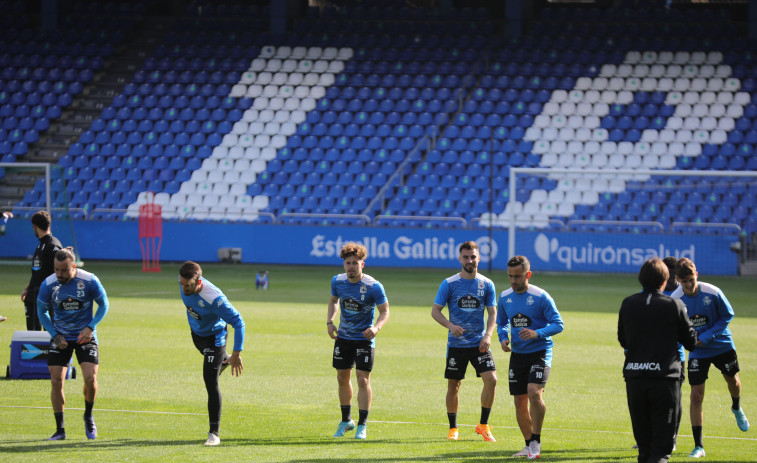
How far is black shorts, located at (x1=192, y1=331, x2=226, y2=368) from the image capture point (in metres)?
9.18

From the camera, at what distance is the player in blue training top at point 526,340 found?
8.64 metres

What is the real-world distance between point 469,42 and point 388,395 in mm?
27819

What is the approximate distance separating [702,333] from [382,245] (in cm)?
2192

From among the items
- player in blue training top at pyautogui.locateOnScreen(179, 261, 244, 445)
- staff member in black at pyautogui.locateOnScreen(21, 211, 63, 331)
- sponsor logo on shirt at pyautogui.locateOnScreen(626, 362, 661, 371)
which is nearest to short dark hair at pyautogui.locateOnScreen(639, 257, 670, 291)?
sponsor logo on shirt at pyautogui.locateOnScreen(626, 362, 661, 371)

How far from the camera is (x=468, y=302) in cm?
941

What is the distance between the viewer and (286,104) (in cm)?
3697

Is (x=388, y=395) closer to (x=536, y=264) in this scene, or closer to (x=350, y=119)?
(x=536, y=264)

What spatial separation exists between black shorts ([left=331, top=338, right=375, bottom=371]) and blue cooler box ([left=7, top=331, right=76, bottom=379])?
14.3ft

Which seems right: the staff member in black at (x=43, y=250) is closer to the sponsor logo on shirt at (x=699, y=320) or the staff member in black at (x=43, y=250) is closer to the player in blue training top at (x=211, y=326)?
the player in blue training top at (x=211, y=326)

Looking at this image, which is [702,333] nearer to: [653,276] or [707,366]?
[707,366]

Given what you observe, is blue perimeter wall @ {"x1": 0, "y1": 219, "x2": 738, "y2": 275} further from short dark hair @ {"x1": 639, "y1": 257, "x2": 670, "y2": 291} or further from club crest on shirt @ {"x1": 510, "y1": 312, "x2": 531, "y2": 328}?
short dark hair @ {"x1": 639, "y1": 257, "x2": 670, "y2": 291}

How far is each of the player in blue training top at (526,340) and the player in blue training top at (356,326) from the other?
1.35 metres

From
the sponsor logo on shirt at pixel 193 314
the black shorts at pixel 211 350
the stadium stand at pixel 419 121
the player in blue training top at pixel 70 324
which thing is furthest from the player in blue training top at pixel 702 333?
the stadium stand at pixel 419 121

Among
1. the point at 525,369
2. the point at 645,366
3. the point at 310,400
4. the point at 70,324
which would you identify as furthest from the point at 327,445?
the point at 645,366
